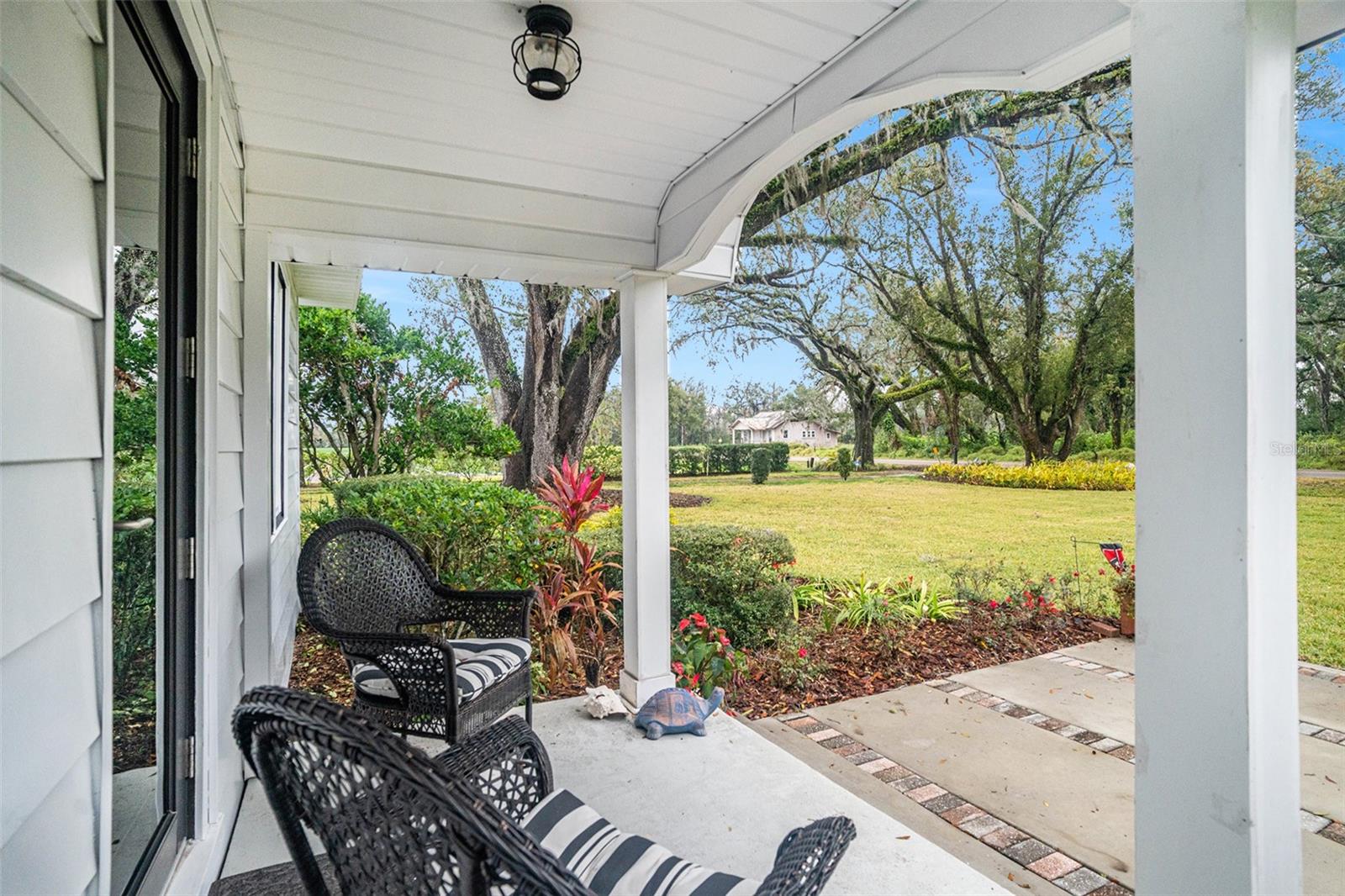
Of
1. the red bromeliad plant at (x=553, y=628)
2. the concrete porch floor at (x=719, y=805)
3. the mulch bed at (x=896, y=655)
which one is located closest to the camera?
the concrete porch floor at (x=719, y=805)

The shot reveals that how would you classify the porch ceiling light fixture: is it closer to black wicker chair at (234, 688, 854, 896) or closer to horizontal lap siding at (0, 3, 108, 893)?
horizontal lap siding at (0, 3, 108, 893)

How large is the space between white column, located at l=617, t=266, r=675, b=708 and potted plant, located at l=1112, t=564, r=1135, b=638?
3411mm

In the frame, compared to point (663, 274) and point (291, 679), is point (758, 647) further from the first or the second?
point (291, 679)

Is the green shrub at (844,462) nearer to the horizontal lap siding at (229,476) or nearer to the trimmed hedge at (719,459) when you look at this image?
the trimmed hedge at (719,459)

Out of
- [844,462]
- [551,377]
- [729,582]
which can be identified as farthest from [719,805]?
[551,377]

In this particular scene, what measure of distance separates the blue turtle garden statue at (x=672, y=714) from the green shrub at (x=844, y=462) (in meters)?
3.95

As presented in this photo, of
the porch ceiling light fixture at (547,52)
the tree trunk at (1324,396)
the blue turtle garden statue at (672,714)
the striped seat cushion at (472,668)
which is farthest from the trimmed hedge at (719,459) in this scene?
the porch ceiling light fixture at (547,52)

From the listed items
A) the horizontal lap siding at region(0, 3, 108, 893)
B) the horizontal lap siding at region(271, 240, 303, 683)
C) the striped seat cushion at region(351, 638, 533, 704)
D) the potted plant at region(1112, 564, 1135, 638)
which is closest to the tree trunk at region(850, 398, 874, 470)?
the potted plant at region(1112, 564, 1135, 638)

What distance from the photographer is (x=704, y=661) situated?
404cm

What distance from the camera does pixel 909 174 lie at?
624 centimetres

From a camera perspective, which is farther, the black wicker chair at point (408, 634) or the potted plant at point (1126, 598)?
the potted plant at point (1126, 598)

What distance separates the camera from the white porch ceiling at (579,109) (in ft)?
5.91

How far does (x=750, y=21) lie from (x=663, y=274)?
1.55 metres

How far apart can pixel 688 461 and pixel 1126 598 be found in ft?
13.0
